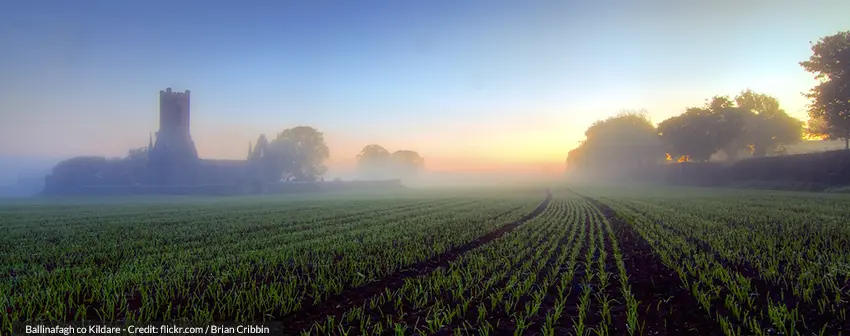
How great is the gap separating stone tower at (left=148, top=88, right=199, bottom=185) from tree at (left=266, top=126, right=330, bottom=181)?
14.1 meters

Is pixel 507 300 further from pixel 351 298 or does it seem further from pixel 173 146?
pixel 173 146

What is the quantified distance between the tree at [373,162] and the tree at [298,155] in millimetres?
51517

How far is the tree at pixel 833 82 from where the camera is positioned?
3688 cm

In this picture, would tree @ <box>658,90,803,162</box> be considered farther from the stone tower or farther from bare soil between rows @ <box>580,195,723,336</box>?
the stone tower

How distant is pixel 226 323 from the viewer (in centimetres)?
532

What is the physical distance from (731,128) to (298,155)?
76663 millimetres

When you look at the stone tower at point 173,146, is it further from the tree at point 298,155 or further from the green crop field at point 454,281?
the green crop field at point 454,281

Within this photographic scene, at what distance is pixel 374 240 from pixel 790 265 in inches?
406

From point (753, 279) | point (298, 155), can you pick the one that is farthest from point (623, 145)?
point (753, 279)

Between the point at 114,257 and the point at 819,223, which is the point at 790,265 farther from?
the point at 114,257

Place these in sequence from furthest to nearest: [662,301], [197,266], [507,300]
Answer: [197,266] < [507,300] < [662,301]

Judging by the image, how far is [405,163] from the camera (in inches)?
6654

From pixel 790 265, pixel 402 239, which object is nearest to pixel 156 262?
pixel 402 239

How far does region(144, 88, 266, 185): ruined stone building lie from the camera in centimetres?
7056
